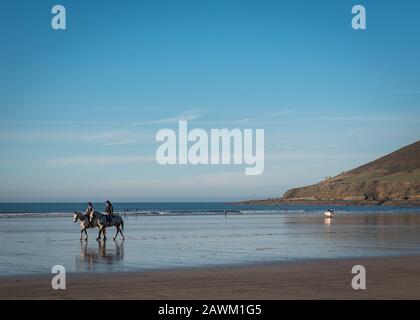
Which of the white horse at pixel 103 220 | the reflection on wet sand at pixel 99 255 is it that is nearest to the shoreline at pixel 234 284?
the reflection on wet sand at pixel 99 255

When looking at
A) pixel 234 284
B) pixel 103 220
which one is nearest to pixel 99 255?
pixel 103 220

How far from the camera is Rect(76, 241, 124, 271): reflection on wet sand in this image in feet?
73.2

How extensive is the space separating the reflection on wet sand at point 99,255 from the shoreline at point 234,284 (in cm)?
302

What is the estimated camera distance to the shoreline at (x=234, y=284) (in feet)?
49.4

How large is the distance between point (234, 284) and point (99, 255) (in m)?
10.4

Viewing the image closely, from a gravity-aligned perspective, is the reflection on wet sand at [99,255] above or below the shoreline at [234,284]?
below

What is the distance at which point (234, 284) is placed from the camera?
17.0m

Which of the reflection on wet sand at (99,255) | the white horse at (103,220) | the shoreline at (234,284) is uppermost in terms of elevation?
the white horse at (103,220)

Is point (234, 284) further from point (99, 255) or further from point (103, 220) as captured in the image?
point (103, 220)

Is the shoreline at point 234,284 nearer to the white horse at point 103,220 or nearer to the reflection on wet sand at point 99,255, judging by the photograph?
the reflection on wet sand at point 99,255

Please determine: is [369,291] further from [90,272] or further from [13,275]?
[13,275]
